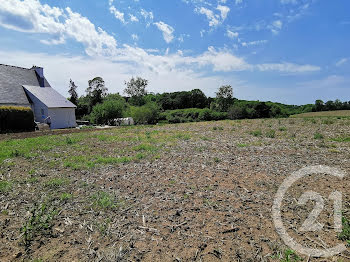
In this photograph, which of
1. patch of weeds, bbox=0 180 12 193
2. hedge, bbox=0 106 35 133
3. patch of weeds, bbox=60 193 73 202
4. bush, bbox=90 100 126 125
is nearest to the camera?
patch of weeds, bbox=60 193 73 202

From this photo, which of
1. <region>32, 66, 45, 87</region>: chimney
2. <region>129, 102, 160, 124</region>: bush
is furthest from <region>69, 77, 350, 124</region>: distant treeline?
<region>32, 66, 45, 87</region>: chimney

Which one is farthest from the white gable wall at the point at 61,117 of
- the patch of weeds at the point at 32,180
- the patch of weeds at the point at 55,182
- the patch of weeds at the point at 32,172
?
the patch of weeds at the point at 55,182

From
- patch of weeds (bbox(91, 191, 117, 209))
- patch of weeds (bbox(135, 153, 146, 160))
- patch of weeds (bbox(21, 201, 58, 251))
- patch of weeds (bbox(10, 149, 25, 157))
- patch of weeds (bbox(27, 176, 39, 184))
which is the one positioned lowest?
patch of weeds (bbox(21, 201, 58, 251))

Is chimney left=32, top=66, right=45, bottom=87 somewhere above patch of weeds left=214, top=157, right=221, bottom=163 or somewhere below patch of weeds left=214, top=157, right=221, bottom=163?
above

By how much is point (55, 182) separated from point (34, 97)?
30.3m

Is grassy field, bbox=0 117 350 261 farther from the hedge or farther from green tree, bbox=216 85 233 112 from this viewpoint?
green tree, bbox=216 85 233 112

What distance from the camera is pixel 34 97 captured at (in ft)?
101

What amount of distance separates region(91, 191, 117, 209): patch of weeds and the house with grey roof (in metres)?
29.4

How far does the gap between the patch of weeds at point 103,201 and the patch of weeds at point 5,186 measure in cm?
257

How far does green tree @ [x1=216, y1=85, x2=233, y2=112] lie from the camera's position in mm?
63291

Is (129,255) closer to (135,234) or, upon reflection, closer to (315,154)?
(135,234)

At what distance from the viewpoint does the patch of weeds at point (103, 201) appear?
488 centimetres

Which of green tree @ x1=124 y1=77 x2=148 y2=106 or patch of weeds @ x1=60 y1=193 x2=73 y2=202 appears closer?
patch of weeds @ x1=60 y1=193 x2=73 y2=202

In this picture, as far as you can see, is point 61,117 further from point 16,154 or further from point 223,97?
point 223,97
